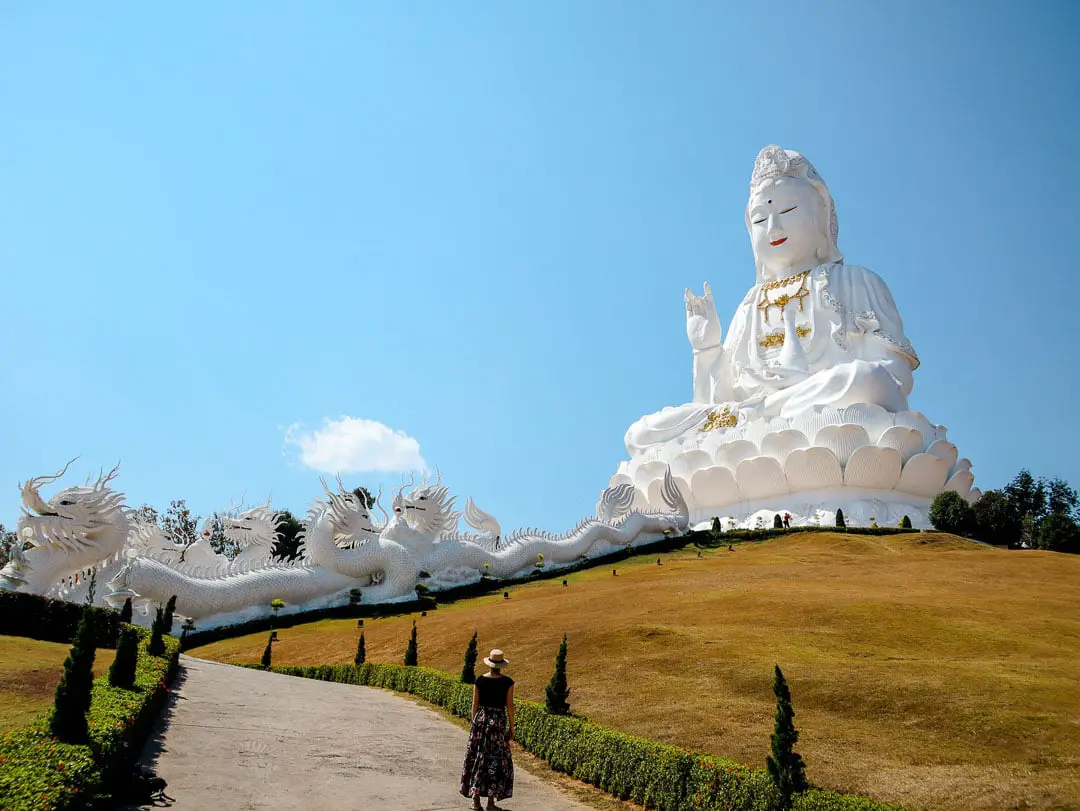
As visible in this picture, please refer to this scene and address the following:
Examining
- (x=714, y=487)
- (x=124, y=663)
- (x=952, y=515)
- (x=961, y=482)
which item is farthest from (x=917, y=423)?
(x=124, y=663)

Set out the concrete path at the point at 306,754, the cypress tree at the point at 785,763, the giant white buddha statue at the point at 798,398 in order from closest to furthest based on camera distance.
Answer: the cypress tree at the point at 785,763 → the concrete path at the point at 306,754 → the giant white buddha statue at the point at 798,398

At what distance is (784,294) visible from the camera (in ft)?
122

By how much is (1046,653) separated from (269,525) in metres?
20.4

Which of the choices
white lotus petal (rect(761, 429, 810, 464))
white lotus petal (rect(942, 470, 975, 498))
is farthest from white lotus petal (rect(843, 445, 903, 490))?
white lotus petal (rect(942, 470, 975, 498))

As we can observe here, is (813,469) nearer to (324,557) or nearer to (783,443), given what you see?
(783,443)

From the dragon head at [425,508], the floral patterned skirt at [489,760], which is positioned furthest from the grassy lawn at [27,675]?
the dragon head at [425,508]

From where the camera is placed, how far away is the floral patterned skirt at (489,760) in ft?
21.5

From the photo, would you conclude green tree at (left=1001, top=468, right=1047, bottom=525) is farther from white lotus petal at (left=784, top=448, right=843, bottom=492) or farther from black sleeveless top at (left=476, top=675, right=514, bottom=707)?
black sleeveless top at (left=476, top=675, right=514, bottom=707)

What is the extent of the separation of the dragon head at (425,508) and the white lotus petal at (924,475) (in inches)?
670

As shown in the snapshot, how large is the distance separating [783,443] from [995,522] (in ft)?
24.0

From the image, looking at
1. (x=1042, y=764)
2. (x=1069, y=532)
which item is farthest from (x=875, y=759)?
(x=1069, y=532)

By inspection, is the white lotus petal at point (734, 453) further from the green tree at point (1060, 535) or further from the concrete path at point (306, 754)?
the concrete path at point (306, 754)

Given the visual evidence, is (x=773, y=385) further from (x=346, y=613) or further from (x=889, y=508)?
(x=346, y=613)

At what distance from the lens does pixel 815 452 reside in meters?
30.5
